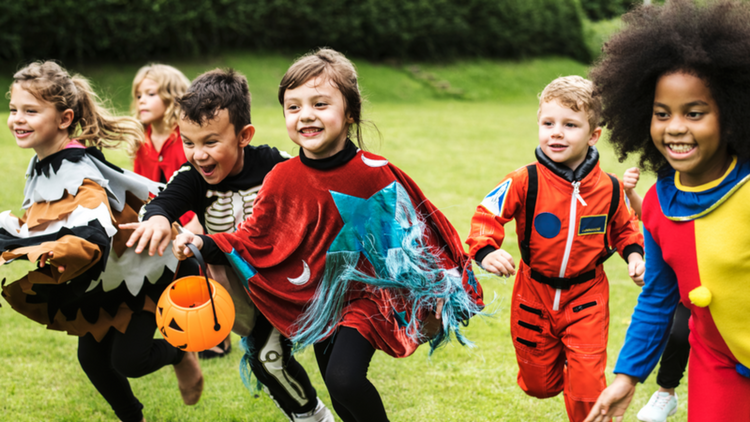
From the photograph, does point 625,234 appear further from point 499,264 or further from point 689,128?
point 689,128

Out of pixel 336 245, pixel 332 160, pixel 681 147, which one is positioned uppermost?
pixel 681 147

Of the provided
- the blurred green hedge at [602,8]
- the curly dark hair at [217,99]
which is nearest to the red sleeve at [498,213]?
the curly dark hair at [217,99]

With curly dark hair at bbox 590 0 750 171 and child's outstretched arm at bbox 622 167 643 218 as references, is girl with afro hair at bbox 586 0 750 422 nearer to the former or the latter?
curly dark hair at bbox 590 0 750 171

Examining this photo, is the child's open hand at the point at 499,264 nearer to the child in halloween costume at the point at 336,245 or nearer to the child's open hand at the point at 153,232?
the child in halloween costume at the point at 336,245

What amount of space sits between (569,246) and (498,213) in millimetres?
392

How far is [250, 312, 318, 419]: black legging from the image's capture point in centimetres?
334

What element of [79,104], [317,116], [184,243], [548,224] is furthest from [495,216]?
[79,104]

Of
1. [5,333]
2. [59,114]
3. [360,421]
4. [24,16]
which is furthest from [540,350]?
[24,16]

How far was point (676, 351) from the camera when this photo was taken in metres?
3.75

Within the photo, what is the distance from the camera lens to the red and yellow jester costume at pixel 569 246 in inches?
125

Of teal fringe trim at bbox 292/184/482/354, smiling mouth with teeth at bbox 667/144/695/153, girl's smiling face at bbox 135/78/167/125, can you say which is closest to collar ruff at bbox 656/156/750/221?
smiling mouth with teeth at bbox 667/144/695/153

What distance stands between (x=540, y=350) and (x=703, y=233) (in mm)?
1316

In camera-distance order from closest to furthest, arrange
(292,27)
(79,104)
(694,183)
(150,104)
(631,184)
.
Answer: (694,183) < (631,184) < (79,104) < (150,104) < (292,27)

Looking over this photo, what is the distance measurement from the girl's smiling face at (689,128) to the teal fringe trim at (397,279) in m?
1.14
